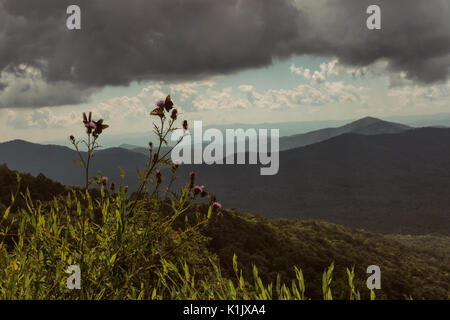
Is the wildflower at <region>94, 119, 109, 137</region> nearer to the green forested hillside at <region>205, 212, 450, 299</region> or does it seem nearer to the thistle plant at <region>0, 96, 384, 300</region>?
the thistle plant at <region>0, 96, 384, 300</region>

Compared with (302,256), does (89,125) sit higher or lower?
higher

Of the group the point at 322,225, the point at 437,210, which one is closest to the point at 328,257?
the point at 322,225

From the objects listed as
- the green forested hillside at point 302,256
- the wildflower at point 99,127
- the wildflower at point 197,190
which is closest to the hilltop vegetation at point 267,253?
the green forested hillside at point 302,256

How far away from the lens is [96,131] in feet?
11.5

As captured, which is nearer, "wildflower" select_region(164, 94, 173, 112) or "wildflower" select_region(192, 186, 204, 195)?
"wildflower" select_region(164, 94, 173, 112)

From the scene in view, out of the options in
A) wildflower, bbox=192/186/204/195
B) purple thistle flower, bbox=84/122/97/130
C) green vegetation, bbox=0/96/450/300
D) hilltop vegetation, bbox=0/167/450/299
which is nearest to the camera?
green vegetation, bbox=0/96/450/300

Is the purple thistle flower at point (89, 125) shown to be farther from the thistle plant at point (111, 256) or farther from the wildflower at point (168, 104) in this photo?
the wildflower at point (168, 104)

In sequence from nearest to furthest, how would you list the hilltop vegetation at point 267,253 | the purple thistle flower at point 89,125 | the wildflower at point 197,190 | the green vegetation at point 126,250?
the green vegetation at point 126,250
the purple thistle flower at point 89,125
the hilltop vegetation at point 267,253
the wildflower at point 197,190

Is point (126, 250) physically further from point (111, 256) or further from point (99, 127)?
point (99, 127)

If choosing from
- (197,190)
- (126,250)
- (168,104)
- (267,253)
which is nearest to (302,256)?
(267,253)

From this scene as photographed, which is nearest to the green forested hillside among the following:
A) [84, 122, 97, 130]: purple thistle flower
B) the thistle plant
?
the thistle plant
